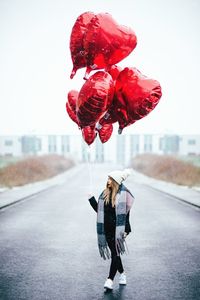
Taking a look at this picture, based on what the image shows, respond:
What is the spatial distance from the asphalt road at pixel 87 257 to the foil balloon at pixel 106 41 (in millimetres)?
1740

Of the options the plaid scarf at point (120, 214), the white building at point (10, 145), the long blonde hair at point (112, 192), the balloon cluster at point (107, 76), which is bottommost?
the white building at point (10, 145)

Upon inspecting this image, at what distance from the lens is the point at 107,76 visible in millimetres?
3928

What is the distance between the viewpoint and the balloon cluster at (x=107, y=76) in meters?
3.80

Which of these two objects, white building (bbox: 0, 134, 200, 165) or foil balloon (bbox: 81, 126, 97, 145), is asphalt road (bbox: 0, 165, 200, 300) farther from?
white building (bbox: 0, 134, 200, 165)

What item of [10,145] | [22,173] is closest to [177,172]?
[22,173]

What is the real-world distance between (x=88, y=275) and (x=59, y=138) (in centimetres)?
7389

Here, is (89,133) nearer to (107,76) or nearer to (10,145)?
(107,76)

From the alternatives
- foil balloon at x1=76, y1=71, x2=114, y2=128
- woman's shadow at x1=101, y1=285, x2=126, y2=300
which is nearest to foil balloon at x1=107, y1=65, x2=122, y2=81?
foil balloon at x1=76, y1=71, x2=114, y2=128

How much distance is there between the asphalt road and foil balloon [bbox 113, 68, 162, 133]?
48.4 inches

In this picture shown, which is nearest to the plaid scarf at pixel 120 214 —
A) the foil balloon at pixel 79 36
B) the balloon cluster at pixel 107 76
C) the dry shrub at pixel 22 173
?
the balloon cluster at pixel 107 76

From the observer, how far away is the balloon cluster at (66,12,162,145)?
380cm

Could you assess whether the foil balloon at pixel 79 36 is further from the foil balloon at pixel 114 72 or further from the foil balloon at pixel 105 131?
the foil balloon at pixel 105 131

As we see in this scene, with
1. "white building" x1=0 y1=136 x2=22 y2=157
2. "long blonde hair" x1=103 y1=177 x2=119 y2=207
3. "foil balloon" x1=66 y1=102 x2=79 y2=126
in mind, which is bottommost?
"white building" x1=0 y1=136 x2=22 y2=157

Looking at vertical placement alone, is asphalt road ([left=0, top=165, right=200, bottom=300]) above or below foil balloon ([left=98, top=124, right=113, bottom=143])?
below
